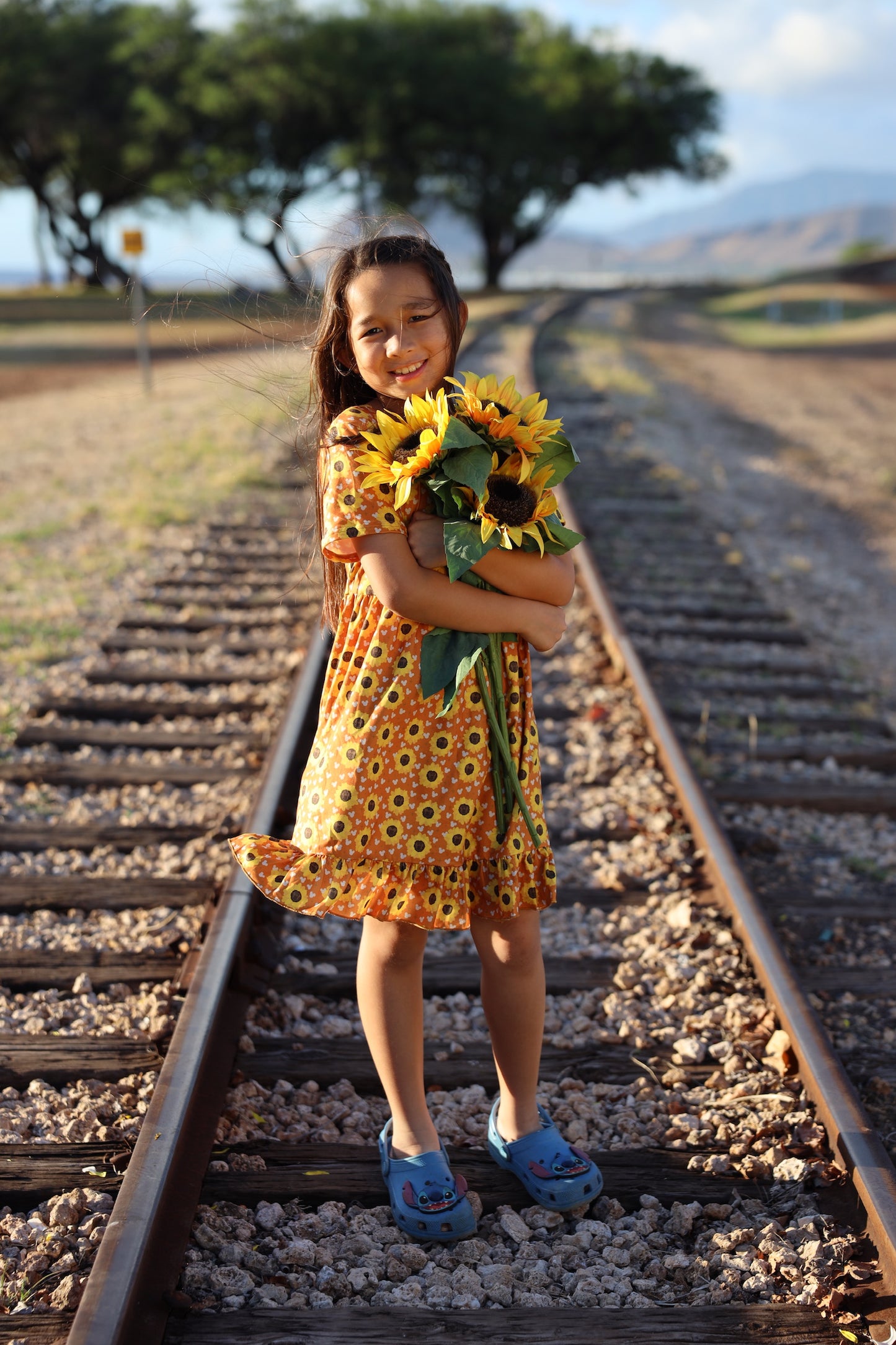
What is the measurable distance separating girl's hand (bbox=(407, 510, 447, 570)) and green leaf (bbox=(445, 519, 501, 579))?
29 mm

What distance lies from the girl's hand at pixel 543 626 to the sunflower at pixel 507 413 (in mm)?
232

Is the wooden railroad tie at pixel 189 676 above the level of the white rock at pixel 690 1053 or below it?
above

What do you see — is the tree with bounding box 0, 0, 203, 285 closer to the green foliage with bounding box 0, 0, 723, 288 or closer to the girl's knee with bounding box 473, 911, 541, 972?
the green foliage with bounding box 0, 0, 723, 288

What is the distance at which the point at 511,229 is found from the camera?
50812mm

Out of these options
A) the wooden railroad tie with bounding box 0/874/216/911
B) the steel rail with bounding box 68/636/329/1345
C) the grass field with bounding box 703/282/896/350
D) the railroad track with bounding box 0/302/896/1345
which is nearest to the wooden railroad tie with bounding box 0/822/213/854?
the railroad track with bounding box 0/302/896/1345

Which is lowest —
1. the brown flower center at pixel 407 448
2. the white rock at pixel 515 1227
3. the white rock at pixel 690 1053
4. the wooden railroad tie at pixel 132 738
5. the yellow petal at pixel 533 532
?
the white rock at pixel 515 1227

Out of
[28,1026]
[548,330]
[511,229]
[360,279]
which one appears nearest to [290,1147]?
[28,1026]

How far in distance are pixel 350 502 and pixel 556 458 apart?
0.37 m

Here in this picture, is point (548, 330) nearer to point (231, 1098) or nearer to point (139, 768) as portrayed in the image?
point (139, 768)

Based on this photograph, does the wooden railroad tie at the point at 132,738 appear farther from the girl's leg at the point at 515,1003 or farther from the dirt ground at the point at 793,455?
the dirt ground at the point at 793,455

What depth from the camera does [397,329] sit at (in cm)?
214

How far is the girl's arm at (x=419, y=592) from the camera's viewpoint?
81.6 inches

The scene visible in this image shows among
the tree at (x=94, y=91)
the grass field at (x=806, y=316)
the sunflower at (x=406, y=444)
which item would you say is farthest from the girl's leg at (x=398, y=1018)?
the tree at (x=94, y=91)

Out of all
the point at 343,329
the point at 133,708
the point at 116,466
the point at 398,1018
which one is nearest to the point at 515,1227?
the point at 398,1018
